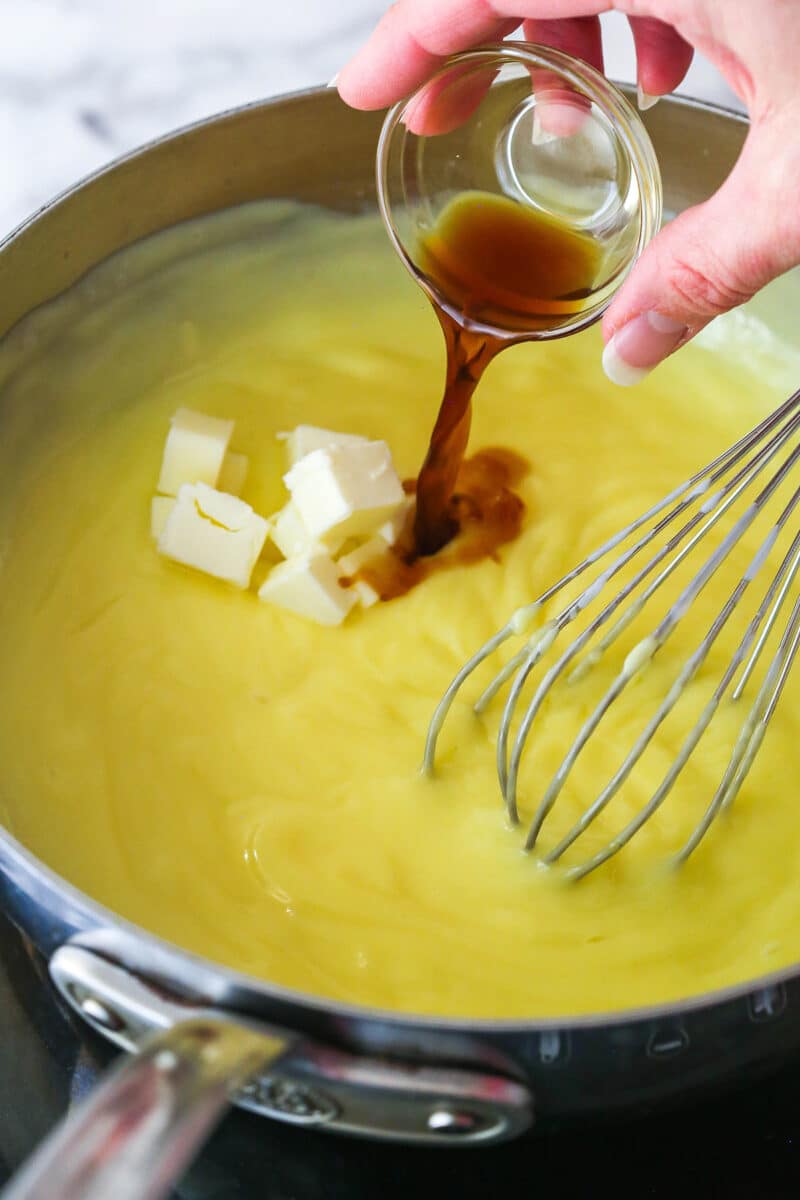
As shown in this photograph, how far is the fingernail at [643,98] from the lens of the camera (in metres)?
1.32

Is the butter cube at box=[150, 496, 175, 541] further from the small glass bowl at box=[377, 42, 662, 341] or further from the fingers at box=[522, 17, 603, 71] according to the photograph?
the fingers at box=[522, 17, 603, 71]

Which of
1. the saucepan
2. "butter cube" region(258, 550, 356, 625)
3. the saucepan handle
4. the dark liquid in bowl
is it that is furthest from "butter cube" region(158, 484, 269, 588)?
the saucepan handle

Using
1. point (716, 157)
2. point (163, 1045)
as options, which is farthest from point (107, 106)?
point (163, 1045)

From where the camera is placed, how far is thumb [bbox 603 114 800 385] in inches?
34.7

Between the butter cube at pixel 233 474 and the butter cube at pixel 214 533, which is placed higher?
the butter cube at pixel 233 474

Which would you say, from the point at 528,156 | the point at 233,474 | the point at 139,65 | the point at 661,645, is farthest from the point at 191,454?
the point at 139,65

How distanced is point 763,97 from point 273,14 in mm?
1190

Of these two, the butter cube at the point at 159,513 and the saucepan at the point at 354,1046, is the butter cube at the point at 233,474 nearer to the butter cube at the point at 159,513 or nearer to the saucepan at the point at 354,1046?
the butter cube at the point at 159,513

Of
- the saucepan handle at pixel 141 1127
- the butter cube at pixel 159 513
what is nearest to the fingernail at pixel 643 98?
the butter cube at pixel 159 513

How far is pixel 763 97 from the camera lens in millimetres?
898

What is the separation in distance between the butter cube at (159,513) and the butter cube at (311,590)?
5.5 inches

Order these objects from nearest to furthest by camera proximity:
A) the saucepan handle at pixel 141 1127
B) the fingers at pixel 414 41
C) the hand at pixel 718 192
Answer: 1. the saucepan handle at pixel 141 1127
2. the hand at pixel 718 192
3. the fingers at pixel 414 41

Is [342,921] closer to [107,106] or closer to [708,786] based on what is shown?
[708,786]

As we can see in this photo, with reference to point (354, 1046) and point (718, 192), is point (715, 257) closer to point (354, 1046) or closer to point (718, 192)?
point (718, 192)
